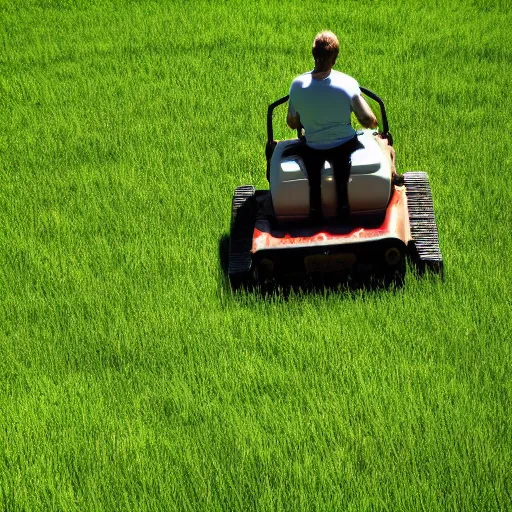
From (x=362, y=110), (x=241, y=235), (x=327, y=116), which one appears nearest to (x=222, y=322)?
(x=241, y=235)

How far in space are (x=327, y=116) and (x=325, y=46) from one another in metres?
0.39

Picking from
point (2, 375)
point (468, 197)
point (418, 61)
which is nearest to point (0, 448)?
point (2, 375)

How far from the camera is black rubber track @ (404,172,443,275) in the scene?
5.41 metres

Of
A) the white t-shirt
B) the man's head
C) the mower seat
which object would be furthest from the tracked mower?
the man's head

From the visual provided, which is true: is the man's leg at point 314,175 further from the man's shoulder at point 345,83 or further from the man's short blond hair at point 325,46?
the man's short blond hair at point 325,46

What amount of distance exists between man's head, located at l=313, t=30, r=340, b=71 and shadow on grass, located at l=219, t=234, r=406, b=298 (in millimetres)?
1122

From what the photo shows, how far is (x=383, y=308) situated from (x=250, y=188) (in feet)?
4.99

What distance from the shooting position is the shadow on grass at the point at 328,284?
533cm

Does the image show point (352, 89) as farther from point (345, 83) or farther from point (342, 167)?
point (342, 167)

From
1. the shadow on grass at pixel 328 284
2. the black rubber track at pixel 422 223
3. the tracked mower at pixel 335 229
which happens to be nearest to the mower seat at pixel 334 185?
the tracked mower at pixel 335 229

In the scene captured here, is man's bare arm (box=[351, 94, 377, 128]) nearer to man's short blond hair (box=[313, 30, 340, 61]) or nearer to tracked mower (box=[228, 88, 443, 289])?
tracked mower (box=[228, 88, 443, 289])

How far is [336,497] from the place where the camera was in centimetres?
388

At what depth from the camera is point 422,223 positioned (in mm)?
5703

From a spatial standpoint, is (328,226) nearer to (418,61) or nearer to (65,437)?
(65,437)
